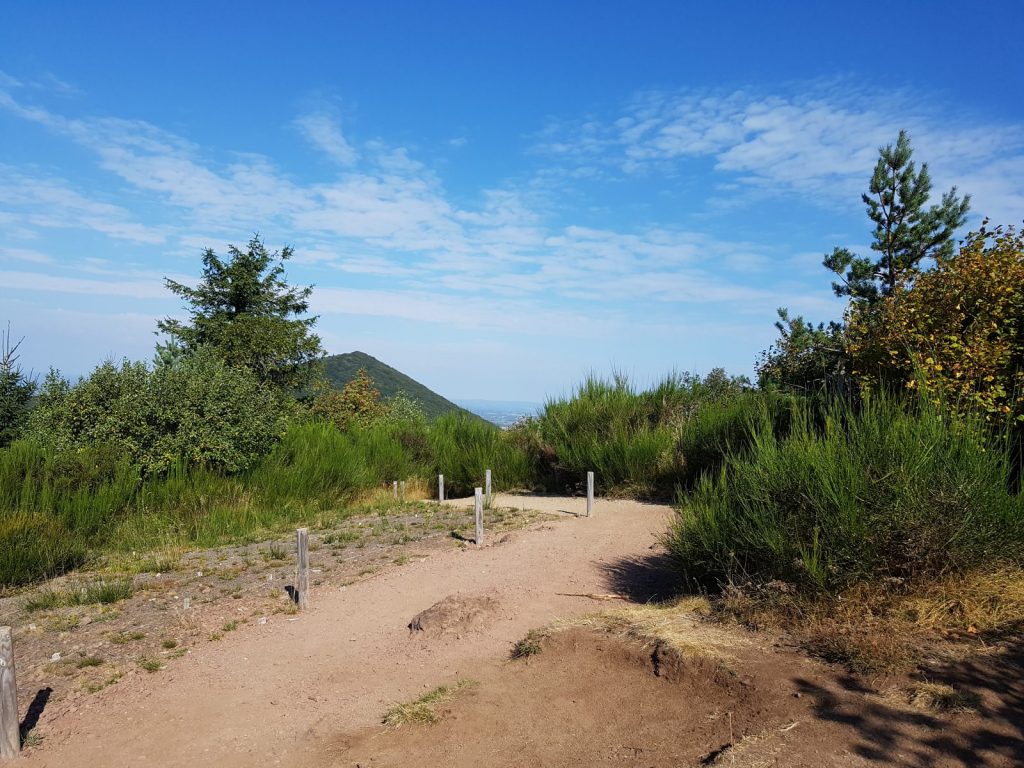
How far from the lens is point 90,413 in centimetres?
1291

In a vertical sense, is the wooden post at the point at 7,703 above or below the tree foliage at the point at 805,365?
below

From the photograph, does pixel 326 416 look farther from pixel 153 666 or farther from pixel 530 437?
pixel 153 666

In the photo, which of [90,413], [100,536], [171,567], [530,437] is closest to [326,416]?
[530,437]

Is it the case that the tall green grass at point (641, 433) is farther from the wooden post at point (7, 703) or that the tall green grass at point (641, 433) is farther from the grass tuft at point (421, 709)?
the wooden post at point (7, 703)

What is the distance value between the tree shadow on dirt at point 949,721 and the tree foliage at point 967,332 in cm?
324

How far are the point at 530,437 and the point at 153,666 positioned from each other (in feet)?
42.2

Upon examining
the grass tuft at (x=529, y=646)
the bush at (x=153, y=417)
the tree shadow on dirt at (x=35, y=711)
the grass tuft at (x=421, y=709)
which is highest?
the bush at (x=153, y=417)

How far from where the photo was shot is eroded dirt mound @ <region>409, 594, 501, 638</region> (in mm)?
6617

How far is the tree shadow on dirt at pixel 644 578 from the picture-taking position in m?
7.40

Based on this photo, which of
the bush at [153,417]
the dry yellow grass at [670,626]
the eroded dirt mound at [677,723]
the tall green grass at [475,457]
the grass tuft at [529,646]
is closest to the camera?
the eroded dirt mound at [677,723]

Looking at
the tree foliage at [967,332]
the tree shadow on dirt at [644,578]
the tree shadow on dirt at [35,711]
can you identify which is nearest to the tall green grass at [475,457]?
the tree shadow on dirt at [644,578]

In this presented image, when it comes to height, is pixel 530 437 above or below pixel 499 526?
above

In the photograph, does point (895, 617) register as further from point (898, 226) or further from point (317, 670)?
point (898, 226)

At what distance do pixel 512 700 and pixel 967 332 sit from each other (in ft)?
22.0
